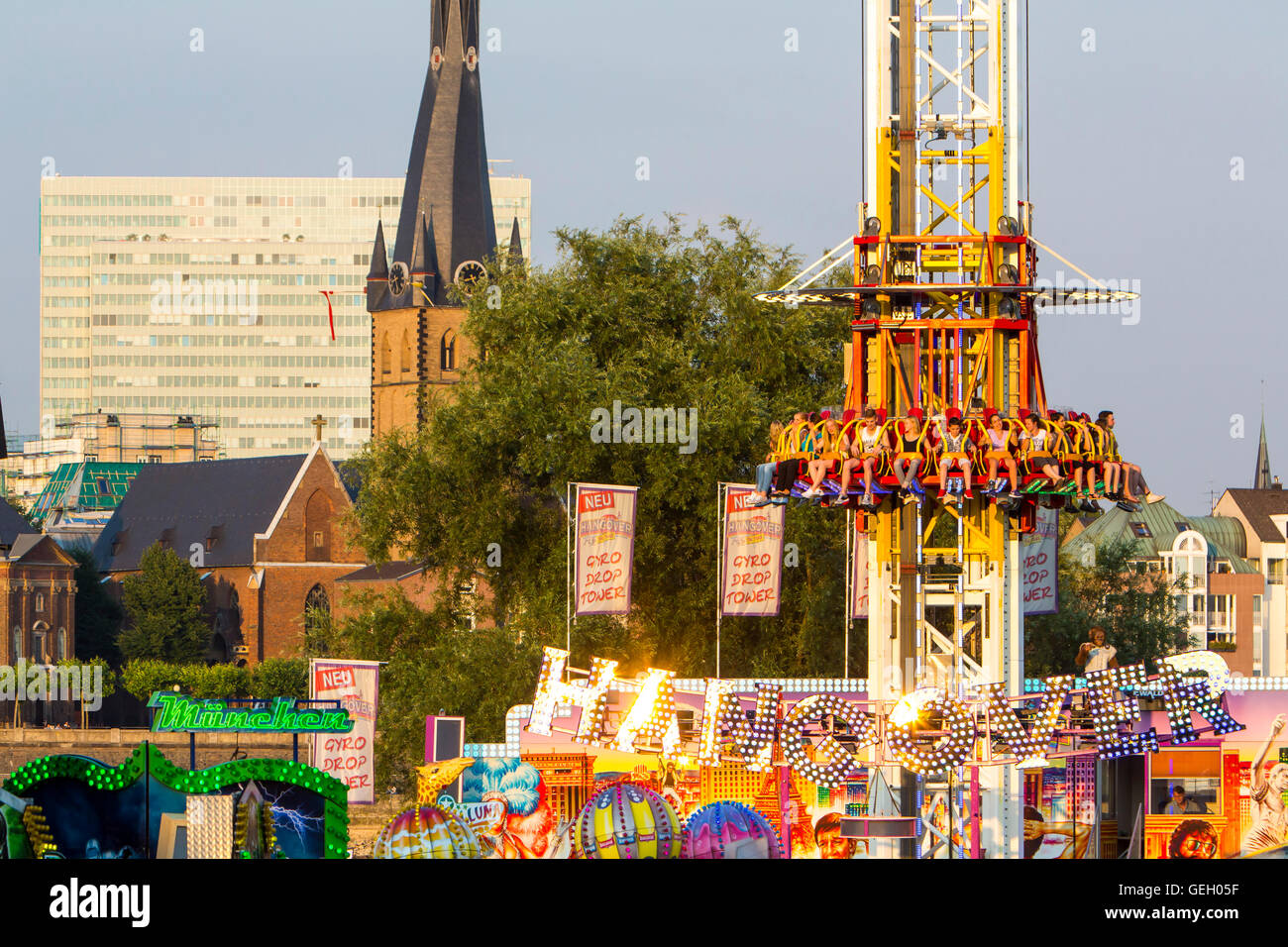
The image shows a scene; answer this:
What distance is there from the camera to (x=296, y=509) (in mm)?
127000

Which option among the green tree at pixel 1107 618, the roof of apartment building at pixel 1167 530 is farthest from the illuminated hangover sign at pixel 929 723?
the roof of apartment building at pixel 1167 530

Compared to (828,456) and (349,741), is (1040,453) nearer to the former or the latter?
(828,456)

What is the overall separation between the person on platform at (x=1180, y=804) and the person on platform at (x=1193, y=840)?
0.13 m

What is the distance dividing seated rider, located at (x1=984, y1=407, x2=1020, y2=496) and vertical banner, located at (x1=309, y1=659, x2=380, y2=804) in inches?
524

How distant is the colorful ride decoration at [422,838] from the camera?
20.7 meters

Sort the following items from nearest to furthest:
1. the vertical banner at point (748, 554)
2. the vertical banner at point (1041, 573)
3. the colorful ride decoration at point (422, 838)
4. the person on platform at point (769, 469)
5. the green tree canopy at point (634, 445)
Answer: the colorful ride decoration at point (422, 838)
the person on platform at point (769, 469)
the vertical banner at point (748, 554)
the vertical banner at point (1041, 573)
the green tree canopy at point (634, 445)

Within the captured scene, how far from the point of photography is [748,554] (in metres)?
32.8

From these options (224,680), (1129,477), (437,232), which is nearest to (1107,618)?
(1129,477)

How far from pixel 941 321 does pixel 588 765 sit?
929cm

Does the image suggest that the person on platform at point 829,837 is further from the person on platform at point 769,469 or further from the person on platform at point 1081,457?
the person on platform at point 1081,457

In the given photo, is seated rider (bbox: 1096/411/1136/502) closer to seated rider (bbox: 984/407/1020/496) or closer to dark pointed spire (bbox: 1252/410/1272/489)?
seated rider (bbox: 984/407/1020/496)

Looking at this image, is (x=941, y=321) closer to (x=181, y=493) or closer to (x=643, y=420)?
(x=643, y=420)
